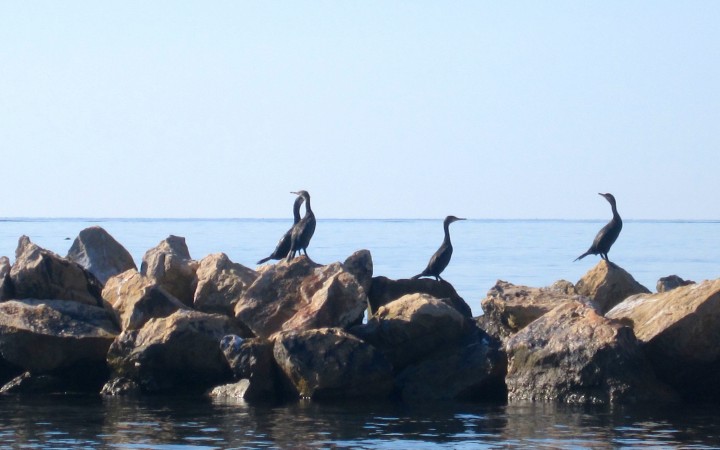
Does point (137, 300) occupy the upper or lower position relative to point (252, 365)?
upper

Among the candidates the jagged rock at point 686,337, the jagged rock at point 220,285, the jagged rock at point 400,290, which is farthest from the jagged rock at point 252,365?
the jagged rock at point 686,337

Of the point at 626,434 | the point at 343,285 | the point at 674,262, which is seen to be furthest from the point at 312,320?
the point at 674,262

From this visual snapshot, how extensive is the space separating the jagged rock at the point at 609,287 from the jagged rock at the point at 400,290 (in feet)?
6.18

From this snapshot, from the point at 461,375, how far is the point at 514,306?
1425mm

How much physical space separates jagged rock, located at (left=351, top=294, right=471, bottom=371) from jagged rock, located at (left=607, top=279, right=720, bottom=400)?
2302 mm

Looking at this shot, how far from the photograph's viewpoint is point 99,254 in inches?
859

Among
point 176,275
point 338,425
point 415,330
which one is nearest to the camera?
point 338,425

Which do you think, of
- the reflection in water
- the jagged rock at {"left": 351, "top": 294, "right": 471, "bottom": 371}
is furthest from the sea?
the jagged rock at {"left": 351, "top": 294, "right": 471, "bottom": 371}

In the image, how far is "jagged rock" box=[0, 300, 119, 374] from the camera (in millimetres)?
16219

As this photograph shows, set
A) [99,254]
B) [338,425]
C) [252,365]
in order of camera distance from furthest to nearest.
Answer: [99,254] → [252,365] → [338,425]

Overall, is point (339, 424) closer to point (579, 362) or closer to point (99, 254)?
point (579, 362)

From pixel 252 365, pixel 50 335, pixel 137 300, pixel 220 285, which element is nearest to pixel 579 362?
pixel 252 365

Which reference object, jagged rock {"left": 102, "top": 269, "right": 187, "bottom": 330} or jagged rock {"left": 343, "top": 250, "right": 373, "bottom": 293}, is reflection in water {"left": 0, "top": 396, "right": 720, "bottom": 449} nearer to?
jagged rock {"left": 102, "top": 269, "right": 187, "bottom": 330}

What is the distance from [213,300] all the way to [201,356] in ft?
6.51
